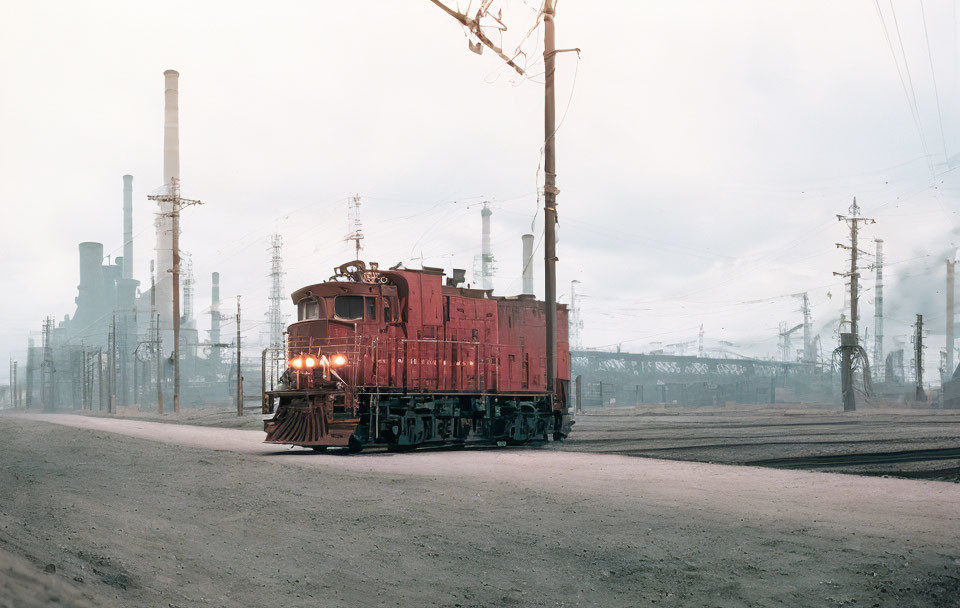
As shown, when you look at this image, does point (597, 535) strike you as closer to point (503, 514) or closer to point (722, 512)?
point (503, 514)

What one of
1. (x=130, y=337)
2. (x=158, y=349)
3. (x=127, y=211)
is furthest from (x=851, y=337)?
(x=127, y=211)

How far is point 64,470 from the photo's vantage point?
10891 millimetres

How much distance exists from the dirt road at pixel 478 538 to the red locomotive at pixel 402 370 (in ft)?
19.0

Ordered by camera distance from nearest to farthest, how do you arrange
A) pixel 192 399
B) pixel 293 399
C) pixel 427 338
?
pixel 293 399, pixel 427 338, pixel 192 399

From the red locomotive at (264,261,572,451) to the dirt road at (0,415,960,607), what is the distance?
579 centimetres

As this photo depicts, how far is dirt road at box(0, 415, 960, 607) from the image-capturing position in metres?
5.39

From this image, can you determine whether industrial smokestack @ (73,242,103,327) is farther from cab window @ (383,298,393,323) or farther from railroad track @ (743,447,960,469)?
railroad track @ (743,447,960,469)

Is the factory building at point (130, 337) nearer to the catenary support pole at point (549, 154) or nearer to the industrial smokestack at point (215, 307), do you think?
the industrial smokestack at point (215, 307)

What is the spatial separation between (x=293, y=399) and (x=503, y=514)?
10.4 meters

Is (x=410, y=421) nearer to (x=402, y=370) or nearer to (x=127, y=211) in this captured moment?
(x=402, y=370)

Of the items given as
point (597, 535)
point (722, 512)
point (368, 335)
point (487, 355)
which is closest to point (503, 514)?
point (597, 535)

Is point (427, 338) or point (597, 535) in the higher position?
point (427, 338)

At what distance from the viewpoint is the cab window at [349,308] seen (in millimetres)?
17734

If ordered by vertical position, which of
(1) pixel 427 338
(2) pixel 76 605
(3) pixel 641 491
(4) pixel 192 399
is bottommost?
(4) pixel 192 399
